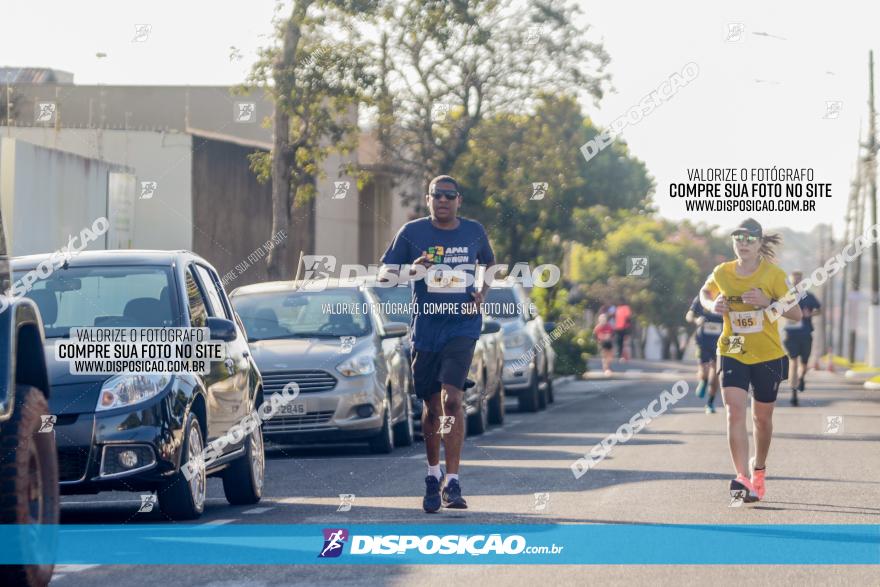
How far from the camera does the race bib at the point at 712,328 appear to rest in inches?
907

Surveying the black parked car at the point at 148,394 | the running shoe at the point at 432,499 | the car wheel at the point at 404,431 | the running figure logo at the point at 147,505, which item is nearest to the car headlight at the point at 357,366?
the car wheel at the point at 404,431

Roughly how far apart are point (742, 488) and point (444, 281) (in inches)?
94.4

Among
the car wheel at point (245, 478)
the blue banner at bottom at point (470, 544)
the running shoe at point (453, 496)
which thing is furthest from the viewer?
the car wheel at point (245, 478)

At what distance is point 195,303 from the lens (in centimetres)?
1136

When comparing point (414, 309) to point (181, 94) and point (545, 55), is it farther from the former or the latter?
point (181, 94)

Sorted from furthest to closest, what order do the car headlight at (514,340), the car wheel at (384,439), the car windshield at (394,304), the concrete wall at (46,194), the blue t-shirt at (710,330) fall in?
the concrete wall at (46,194)
the car headlight at (514,340)
the blue t-shirt at (710,330)
the car windshield at (394,304)
the car wheel at (384,439)

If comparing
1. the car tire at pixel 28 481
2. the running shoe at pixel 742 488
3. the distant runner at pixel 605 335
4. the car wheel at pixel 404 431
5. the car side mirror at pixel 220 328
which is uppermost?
the car side mirror at pixel 220 328

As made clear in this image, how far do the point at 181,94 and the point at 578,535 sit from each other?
42955 millimetres

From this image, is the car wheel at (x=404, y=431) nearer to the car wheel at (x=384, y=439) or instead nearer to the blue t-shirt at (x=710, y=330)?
the car wheel at (x=384, y=439)

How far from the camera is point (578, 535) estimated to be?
949 centimetres

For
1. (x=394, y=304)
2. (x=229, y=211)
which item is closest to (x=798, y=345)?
(x=394, y=304)

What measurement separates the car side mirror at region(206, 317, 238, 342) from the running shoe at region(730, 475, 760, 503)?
337 cm

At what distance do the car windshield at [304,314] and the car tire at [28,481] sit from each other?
32.0 ft

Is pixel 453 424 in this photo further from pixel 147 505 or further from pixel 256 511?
pixel 147 505
